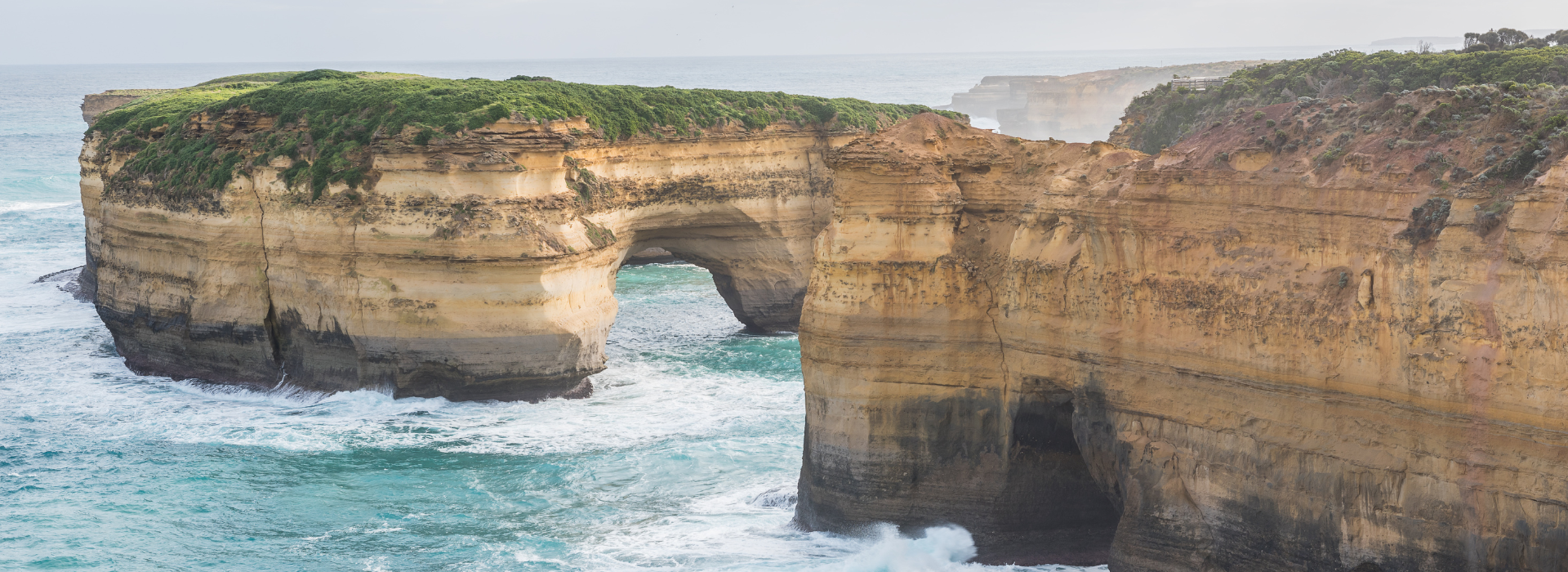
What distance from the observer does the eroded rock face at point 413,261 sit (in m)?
25.6

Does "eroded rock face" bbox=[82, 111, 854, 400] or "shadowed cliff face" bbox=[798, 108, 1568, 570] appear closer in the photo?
"shadowed cliff face" bbox=[798, 108, 1568, 570]

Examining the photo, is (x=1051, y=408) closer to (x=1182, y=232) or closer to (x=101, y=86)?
(x=1182, y=232)

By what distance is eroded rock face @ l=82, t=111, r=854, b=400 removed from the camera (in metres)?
25.6

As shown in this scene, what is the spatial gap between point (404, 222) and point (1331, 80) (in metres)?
21.7

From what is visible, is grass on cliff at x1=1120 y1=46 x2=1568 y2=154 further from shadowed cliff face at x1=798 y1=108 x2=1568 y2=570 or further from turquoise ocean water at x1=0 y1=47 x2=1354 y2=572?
turquoise ocean water at x1=0 y1=47 x2=1354 y2=572

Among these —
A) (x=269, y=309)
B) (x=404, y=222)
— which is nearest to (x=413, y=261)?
(x=404, y=222)

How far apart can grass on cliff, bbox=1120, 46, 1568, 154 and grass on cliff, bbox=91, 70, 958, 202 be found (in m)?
9.84

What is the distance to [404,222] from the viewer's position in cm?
2559

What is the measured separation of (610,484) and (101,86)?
674ft

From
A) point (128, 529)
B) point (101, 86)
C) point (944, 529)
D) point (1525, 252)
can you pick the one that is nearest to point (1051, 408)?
point (944, 529)

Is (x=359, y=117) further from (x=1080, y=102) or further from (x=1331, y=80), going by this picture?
(x=1080, y=102)

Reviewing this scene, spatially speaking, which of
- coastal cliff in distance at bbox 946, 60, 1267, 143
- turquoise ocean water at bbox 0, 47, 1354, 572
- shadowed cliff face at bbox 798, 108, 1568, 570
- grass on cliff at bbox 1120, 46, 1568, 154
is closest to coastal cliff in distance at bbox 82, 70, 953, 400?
turquoise ocean water at bbox 0, 47, 1354, 572

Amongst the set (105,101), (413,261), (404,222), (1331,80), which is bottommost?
(413,261)

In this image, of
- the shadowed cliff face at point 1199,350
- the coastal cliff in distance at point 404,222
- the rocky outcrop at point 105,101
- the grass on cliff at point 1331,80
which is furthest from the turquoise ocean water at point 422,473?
the rocky outcrop at point 105,101
